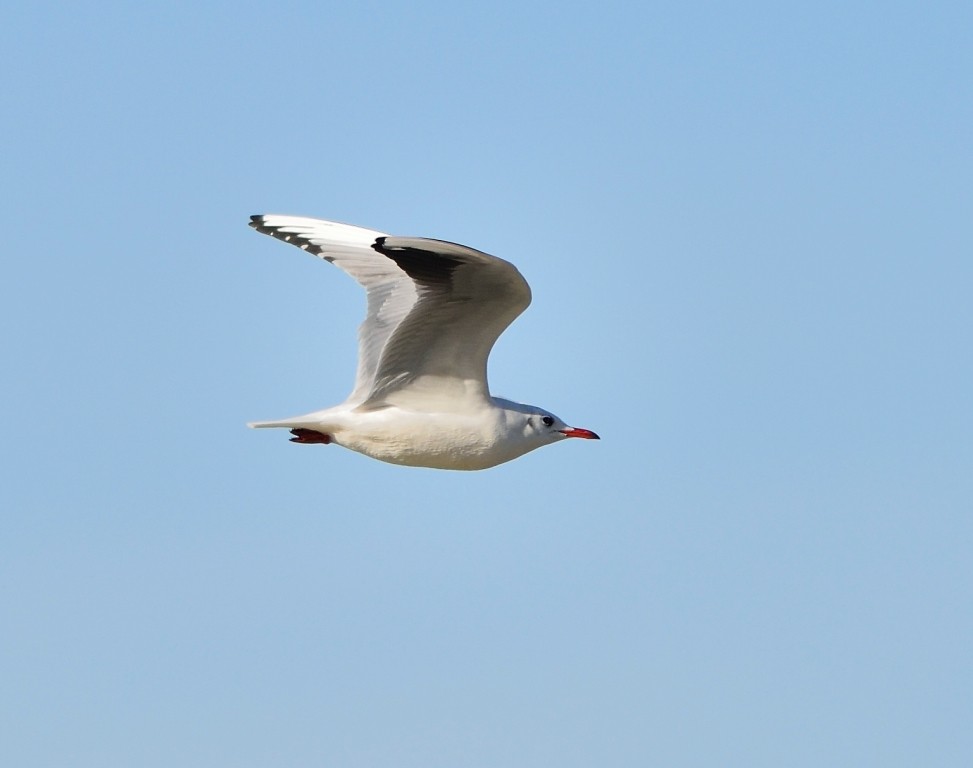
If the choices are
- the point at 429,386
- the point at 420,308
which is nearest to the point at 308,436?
the point at 429,386

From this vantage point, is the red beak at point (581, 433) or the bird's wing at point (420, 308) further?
the red beak at point (581, 433)

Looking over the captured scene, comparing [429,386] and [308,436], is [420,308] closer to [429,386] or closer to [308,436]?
[429,386]

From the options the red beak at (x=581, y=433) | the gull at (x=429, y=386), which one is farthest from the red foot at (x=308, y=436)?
the red beak at (x=581, y=433)

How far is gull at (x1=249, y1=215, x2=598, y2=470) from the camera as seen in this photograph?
13711mm

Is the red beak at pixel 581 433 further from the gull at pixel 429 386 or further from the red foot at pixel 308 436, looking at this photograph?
the red foot at pixel 308 436

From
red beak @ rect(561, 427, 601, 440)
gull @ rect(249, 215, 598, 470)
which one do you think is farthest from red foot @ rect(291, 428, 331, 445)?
red beak @ rect(561, 427, 601, 440)

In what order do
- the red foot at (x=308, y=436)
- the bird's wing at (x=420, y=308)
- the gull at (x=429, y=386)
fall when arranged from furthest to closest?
the red foot at (x=308, y=436)
the gull at (x=429, y=386)
the bird's wing at (x=420, y=308)

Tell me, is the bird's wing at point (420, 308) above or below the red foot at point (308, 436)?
above

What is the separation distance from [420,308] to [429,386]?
0.99m

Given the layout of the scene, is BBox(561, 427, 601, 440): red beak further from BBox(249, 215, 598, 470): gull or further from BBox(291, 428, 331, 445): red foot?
BBox(291, 428, 331, 445): red foot

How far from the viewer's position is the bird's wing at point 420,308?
13008 millimetres

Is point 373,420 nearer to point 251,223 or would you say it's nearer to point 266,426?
point 266,426

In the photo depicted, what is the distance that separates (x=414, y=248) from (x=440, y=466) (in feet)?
9.44

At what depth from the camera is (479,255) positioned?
41.4 ft
